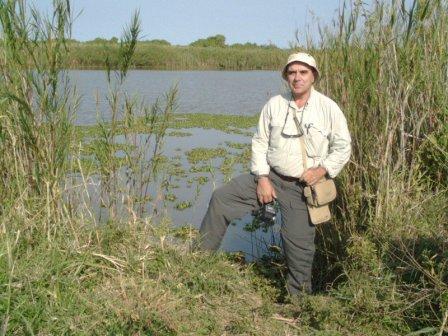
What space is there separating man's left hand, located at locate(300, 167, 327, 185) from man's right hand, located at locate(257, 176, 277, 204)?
27 centimetres

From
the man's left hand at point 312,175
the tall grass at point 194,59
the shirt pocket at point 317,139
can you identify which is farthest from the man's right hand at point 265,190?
the tall grass at point 194,59

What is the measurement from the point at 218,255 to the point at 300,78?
5.24 feet

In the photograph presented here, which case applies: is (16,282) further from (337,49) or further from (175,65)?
(175,65)

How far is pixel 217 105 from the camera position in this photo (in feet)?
63.6

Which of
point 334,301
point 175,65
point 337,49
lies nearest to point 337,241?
point 334,301

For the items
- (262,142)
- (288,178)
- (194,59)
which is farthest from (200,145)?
(194,59)

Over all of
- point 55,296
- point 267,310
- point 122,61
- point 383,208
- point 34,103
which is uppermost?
point 122,61

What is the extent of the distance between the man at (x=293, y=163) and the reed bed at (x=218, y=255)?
1.11 ft

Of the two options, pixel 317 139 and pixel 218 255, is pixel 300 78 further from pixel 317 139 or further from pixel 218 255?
pixel 218 255

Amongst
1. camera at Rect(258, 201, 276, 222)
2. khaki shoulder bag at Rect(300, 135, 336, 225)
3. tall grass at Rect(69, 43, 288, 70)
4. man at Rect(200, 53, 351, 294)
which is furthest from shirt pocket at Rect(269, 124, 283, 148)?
tall grass at Rect(69, 43, 288, 70)

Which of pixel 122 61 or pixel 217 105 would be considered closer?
pixel 122 61

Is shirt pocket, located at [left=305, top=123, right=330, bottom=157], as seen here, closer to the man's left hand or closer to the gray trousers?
the man's left hand

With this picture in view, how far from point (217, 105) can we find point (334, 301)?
1644 cm

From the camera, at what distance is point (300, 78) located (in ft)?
12.5
